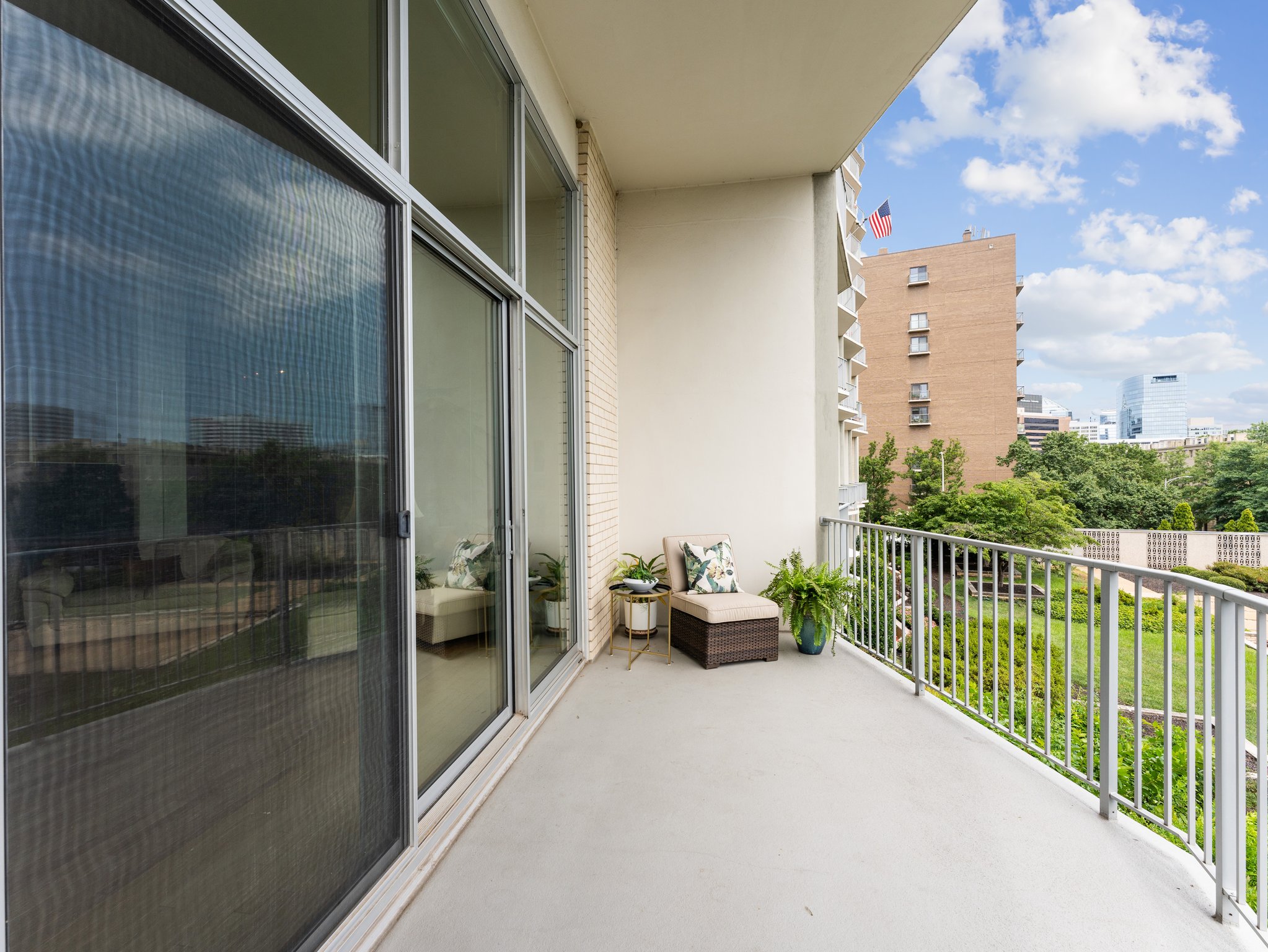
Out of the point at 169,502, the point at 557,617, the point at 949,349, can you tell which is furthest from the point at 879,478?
the point at 169,502

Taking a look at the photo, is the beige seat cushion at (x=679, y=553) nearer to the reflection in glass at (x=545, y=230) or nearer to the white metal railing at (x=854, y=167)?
the reflection in glass at (x=545, y=230)

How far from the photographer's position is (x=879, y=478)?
1056 inches

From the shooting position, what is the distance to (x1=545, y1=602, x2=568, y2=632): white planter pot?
3.18 meters

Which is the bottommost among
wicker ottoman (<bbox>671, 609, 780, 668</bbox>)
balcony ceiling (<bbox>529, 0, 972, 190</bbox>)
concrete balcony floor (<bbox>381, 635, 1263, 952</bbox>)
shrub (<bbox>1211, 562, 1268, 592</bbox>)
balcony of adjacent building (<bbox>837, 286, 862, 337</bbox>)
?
shrub (<bbox>1211, 562, 1268, 592</bbox>)

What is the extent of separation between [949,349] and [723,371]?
101 ft

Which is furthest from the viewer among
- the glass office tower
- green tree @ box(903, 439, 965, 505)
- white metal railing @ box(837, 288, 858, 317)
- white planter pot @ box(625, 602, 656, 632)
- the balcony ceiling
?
the glass office tower

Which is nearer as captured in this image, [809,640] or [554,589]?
[554,589]

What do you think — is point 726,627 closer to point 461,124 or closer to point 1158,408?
point 461,124

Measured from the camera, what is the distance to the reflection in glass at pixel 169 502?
0.74m

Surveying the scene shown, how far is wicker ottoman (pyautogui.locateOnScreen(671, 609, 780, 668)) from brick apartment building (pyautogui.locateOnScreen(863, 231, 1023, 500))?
28178 millimetres

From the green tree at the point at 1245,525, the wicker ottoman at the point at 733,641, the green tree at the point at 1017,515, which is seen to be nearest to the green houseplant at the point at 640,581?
the wicker ottoman at the point at 733,641

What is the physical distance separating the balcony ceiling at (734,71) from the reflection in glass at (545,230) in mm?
546

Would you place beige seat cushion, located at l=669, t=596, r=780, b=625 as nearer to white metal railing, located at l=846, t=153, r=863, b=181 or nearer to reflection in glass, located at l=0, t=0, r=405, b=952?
reflection in glass, located at l=0, t=0, r=405, b=952

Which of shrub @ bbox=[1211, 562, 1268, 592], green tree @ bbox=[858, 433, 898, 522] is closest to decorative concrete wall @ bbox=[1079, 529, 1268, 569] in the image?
shrub @ bbox=[1211, 562, 1268, 592]
